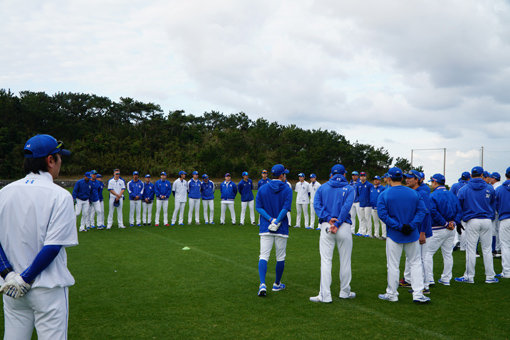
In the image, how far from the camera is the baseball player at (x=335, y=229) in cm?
668

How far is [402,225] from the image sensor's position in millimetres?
6547

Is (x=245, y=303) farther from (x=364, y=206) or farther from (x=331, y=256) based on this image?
(x=364, y=206)

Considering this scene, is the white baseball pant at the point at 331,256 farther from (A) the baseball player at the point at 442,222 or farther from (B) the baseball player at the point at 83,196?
(B) the baseball player at the point at 83,196

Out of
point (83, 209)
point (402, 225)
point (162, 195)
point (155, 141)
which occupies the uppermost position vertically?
point (155, 141)

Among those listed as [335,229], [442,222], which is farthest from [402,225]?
[442,222]

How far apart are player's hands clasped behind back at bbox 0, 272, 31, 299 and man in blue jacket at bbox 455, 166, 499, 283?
8.19 m

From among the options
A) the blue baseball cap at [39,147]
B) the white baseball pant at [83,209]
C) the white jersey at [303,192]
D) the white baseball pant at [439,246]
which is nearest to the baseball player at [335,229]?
the white baseball pant at [439,246]

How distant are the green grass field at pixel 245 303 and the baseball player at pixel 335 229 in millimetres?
306

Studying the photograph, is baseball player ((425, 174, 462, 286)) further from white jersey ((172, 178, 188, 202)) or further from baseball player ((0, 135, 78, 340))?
white jersey ((172, 178, 188, 202))

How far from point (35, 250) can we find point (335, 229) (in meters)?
4.79

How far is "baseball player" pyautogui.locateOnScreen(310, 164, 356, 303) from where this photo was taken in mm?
6676

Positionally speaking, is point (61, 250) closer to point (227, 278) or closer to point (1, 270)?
point (1, 270)

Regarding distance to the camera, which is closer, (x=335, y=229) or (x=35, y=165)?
(x=35, y=165)

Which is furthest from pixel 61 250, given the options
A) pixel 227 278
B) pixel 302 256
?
pixel 302 256
